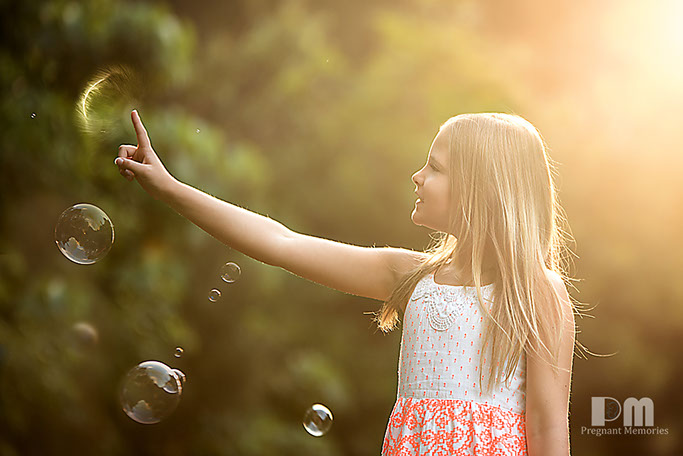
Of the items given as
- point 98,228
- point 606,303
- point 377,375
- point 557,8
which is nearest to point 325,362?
point 377,375

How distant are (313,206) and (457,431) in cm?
530

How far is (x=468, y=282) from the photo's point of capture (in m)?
1.46

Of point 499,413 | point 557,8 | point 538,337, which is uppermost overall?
point 557,8

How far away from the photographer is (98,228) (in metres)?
2.06

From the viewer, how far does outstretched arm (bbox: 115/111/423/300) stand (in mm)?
1451

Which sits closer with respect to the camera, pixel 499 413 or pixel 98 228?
pixel 499 413

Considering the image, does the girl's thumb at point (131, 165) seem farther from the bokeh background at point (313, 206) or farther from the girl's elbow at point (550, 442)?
the bokeh background at point (313, 206)

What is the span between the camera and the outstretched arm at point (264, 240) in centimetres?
145

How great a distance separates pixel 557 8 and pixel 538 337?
21.2 feet

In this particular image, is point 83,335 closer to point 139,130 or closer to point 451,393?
point 139,130

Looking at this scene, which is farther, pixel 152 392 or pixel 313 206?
pixel 313 206

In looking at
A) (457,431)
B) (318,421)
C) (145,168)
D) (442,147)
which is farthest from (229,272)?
(457,431)

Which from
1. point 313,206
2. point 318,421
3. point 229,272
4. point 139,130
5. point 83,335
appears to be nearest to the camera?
point 139,130

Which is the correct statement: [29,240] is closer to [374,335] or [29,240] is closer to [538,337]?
[374,335]
